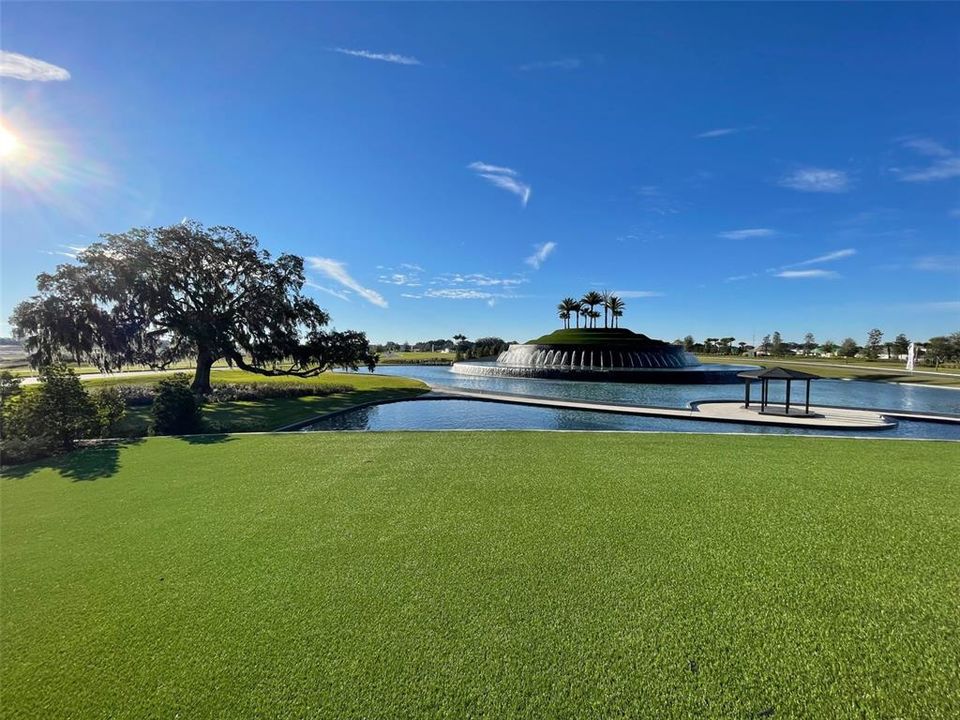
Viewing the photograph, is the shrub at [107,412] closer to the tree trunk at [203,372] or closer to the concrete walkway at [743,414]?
the tree trunk at [203,372]

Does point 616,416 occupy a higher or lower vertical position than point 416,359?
lower

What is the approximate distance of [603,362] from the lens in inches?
1394

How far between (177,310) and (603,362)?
97.7 feet

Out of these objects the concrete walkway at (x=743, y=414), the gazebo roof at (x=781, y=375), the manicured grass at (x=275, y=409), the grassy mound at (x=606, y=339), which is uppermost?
the grassy mound at (x=606, y=339)

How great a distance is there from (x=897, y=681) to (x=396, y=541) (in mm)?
3709

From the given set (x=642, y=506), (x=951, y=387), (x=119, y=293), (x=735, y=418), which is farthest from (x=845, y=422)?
(x=119, y=293)

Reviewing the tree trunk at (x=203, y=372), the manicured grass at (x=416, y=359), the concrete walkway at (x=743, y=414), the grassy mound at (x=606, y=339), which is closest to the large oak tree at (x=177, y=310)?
the tree trunk at (x=203, y=372)

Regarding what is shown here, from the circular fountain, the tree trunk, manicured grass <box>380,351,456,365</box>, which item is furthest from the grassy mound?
the tree trunk

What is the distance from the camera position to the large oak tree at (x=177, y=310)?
17.1m

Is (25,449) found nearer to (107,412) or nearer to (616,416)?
(107,412)

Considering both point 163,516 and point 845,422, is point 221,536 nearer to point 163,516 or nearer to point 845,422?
point 163,516

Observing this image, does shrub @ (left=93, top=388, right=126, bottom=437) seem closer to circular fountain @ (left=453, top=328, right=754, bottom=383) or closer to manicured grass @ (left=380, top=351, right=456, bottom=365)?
circular fountain @ (left=453, top=328, right=754, bottom=383)

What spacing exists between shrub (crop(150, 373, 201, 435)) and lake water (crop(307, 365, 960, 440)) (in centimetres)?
330

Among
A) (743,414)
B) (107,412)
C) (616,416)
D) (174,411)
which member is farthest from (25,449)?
(743,414)
